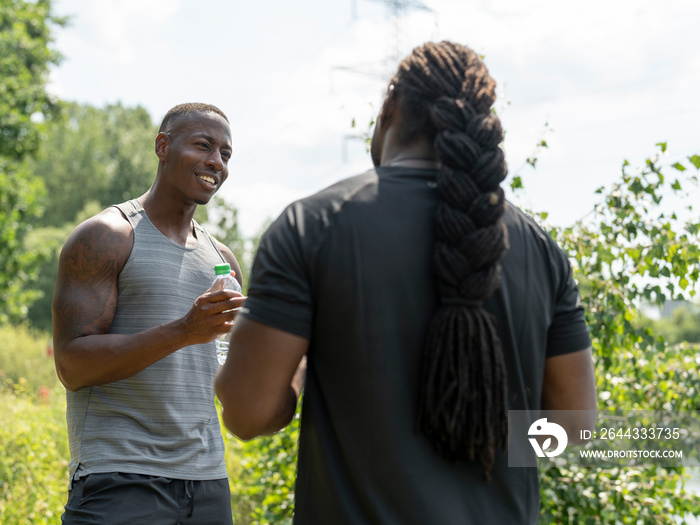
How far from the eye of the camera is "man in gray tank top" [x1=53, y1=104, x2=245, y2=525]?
7.91 feet

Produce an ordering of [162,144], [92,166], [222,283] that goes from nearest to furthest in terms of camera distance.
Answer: [222,283] → [162,144] → [92,166]

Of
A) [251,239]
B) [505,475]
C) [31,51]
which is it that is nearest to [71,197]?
[251,239]

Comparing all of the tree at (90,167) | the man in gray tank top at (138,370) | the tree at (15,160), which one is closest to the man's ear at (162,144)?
the man in gray tank top at (138,370)

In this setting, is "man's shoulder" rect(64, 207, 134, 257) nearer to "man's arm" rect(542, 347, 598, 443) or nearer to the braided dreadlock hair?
the braided dreadlock hair

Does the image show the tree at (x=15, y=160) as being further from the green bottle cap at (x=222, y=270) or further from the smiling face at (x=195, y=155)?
the green bottle cap at (x=222, y=270)

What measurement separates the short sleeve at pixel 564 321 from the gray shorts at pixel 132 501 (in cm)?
152

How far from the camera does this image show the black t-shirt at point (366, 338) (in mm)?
1456

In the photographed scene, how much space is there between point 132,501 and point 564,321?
162 centimetres

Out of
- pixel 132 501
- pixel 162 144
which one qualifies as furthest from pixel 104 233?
pixel 132 501

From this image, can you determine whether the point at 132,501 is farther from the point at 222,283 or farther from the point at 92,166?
the point at 92,166

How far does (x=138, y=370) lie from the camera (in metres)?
2.46

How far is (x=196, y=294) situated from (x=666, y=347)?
2.72 m

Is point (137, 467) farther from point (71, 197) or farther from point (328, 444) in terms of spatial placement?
point (71, 197)

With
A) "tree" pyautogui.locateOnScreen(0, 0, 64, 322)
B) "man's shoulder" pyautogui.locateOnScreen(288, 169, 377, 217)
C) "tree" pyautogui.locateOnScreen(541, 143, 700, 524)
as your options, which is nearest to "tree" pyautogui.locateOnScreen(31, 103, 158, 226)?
"tree" pyautogui.locateOnScreen(0, 0, 64, 322)
